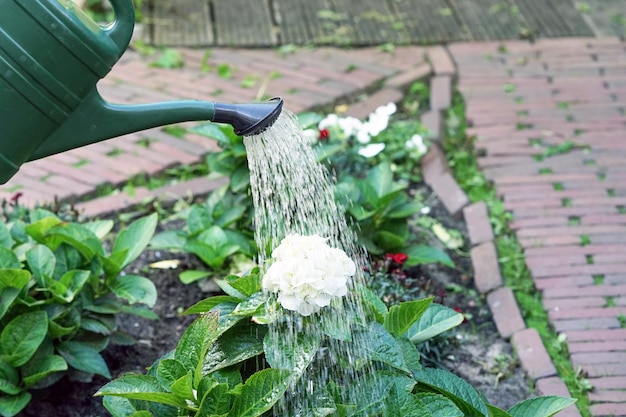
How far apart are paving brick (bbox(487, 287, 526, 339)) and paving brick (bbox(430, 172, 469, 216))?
52cm

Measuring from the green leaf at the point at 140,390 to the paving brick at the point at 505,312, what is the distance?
1306 mm

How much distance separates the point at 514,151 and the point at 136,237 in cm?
176

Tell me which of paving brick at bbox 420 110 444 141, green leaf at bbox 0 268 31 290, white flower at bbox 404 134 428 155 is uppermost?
paving brick at bbox 420 110 444 141

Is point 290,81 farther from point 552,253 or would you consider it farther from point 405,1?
point 552,253

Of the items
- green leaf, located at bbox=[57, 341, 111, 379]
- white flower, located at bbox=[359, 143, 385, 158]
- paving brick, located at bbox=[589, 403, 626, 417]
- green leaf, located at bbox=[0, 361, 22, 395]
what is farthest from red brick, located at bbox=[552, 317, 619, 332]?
green leaf, located at bbox=[0, 361, 22, 395]

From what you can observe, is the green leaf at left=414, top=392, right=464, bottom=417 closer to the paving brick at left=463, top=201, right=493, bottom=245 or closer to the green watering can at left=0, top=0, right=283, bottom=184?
the green watering can at left=0, top=0, right=283, bottom=184

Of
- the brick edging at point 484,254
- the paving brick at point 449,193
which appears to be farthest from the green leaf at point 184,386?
the paving brick at point 449,193

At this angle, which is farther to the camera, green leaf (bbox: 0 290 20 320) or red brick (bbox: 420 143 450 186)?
red brick (bbox: 420 143 450 186)

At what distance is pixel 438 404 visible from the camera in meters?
2.07

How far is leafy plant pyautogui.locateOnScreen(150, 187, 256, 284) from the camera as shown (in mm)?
3055

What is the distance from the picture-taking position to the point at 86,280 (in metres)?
2.64

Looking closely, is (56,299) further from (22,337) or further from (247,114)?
(247,114)

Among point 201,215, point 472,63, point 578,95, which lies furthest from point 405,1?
point 201,215

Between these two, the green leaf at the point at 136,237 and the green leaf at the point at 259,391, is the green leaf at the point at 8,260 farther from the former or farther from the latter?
the green leaf at the point at 259,391
